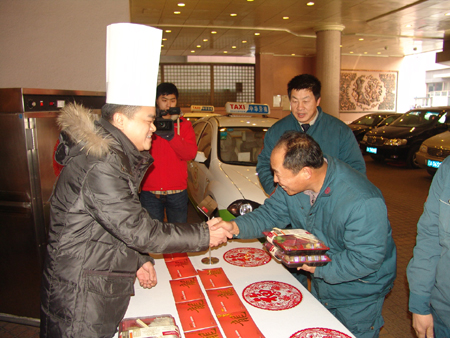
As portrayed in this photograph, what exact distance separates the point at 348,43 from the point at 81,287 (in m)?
16.6

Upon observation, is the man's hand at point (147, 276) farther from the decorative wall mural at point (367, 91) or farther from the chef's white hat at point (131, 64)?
the decorative wall mural at point (367, 91)

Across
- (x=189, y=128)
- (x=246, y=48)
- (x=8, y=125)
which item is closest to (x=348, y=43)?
(x=246, y=48)

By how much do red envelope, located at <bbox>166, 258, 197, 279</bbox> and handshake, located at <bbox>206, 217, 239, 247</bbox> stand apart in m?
0.34

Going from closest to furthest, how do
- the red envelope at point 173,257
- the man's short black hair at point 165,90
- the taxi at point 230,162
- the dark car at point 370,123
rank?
1. the red envelope at point 173,257
2. the man's short black hair at point 165,90
3. the taxi at point 230,162
4. the dark car at point 370,123

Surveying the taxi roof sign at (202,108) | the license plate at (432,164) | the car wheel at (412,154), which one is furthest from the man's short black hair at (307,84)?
the taxi roof sign at (202,108)

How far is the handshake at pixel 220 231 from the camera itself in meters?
1.88

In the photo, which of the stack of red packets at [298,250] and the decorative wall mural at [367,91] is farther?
the decorative wall mural at [367,91]

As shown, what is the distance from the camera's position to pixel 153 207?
11.1ft

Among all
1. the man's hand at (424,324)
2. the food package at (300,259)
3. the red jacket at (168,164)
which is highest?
the red jacket at (168,164)

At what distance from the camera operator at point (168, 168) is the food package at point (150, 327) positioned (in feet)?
6.11

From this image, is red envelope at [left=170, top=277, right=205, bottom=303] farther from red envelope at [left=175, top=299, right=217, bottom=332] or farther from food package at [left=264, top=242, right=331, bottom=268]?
food package at [left=264, top=242, right=331, bottom=268]

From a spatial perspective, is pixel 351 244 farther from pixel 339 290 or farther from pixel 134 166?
pixel 134 166

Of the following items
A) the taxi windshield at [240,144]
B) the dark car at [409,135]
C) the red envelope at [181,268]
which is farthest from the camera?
the dark car at [409,135]

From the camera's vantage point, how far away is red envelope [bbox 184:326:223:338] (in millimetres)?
1510
